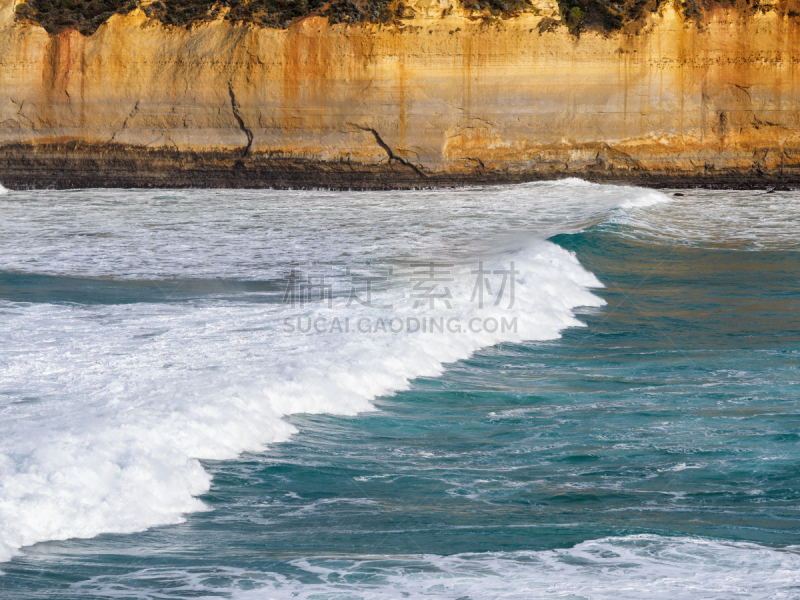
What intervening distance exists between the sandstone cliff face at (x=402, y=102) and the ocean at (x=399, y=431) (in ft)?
49.5

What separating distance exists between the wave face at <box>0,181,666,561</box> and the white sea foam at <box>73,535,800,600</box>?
671mm

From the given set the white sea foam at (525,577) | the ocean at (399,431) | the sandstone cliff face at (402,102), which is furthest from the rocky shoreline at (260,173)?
the white sea foam at (525,577)

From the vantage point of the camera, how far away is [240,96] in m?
26.1

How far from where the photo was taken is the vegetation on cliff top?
82.5 ft

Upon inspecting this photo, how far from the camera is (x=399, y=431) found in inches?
196

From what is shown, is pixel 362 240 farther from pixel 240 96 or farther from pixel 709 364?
pixel 240 96

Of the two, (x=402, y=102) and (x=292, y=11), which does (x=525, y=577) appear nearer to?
(x=402, y=102)

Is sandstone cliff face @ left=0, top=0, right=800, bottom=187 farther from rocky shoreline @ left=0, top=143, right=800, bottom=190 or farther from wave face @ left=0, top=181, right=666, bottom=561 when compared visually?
wave face @ left=0, top=181, right=666, bottom=561

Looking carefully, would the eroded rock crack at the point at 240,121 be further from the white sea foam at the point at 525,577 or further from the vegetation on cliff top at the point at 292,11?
the white sea foam at the point at 525,577

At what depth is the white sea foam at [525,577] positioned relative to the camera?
3.00 m

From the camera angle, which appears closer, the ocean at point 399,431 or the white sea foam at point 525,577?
the white sea foam at point 525,577

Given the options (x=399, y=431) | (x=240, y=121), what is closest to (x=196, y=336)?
(x=399, y=431)

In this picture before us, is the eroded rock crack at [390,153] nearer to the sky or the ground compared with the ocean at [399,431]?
nearer to the sky

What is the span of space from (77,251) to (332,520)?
9.66 meters
